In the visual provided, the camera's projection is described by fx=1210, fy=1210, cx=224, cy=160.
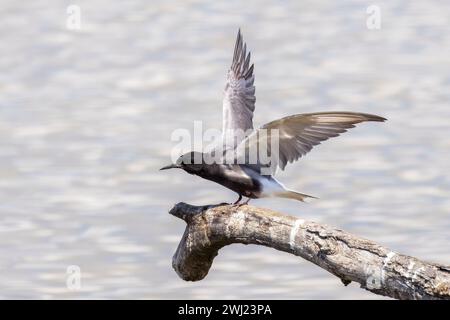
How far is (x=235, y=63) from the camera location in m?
8.17

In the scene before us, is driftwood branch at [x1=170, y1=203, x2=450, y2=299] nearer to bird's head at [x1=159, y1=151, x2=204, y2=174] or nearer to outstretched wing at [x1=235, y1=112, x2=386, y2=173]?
bird's head at [x1=159, y1=151, x2=204, y2=174]

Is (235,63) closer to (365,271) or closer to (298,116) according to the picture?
(298,116)

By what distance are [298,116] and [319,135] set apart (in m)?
0.26

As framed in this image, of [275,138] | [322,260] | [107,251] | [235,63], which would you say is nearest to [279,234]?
[322,260]

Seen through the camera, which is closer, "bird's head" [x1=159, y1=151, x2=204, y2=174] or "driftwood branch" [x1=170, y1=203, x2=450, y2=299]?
"driftwood branch" [x1=170, y1=203, x2=450, y2=299]

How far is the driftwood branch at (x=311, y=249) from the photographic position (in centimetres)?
537

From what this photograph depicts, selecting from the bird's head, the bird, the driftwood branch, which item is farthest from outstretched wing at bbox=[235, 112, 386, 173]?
the driftwood branch

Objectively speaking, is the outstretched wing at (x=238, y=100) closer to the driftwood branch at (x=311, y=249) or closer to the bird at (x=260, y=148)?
the bird at (x=260, y=148)

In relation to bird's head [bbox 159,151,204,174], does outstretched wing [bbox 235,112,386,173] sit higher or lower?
higher

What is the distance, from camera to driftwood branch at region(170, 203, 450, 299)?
5.37 m

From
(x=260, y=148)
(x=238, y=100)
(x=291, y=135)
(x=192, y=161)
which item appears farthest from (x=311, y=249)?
(x=238, y=100)

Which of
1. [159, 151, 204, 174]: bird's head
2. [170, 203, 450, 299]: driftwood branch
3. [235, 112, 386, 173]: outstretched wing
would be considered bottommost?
[170, 203, 450, 299]: driftwood branch

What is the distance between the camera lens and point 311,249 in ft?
19.4

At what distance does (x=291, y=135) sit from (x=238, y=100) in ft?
3.84
